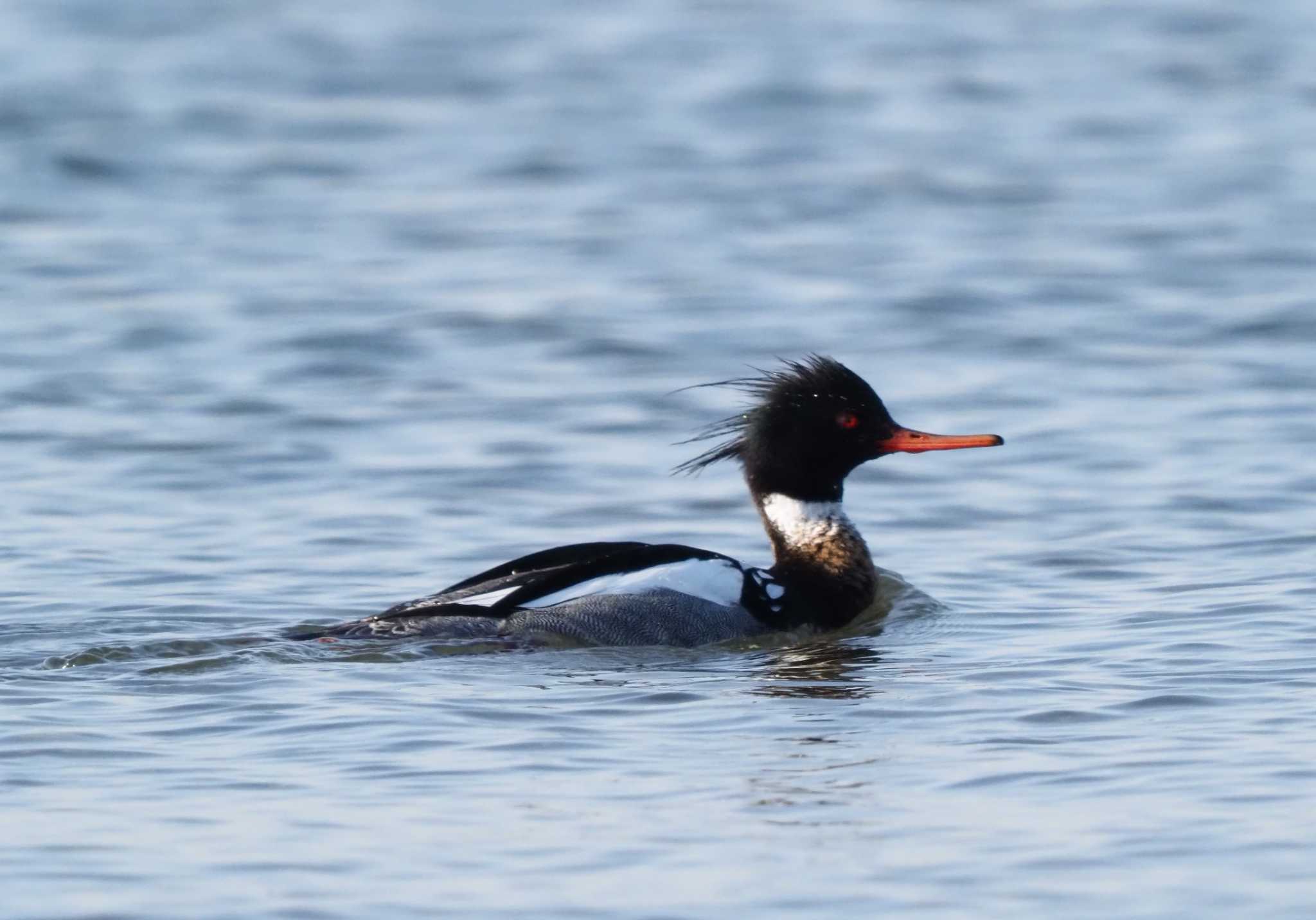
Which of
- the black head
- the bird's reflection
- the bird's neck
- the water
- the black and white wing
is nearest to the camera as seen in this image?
the water

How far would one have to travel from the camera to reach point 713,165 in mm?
19188

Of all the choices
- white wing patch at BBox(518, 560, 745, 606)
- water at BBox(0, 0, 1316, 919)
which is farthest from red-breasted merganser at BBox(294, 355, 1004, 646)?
water at BBox(0, 0, 1316, 919)

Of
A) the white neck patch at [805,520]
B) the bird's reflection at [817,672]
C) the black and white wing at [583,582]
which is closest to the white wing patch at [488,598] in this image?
the black and white wing at [583,582]

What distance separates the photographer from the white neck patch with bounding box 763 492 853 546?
31.0ft

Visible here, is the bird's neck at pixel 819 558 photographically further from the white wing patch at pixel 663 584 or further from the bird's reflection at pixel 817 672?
the white wing patch at pixel 663 584

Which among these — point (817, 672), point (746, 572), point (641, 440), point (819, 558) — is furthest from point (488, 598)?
point (641, 440)

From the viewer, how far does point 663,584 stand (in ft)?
28.5

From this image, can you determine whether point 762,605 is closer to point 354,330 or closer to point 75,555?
point 75,555

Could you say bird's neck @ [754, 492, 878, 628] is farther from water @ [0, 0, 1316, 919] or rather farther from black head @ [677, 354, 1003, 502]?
water @ [0, 0, 1316, 919]

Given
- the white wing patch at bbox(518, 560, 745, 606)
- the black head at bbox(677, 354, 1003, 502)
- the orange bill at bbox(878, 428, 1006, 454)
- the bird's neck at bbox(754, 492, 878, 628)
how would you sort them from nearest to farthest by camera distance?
the white wing patch at bbox(518, 560, 745, 606) < the bird's neck at bbox(754, 492, 878, 628) < the orange bill at bbox(878, 428, 1006, 454) < the black head at bbox(677, 354, 1003, 502)

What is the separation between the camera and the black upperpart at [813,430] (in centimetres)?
942

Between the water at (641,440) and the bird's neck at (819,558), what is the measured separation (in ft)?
0.63

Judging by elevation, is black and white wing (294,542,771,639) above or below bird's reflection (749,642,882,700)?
above

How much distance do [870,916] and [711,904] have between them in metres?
0.38
